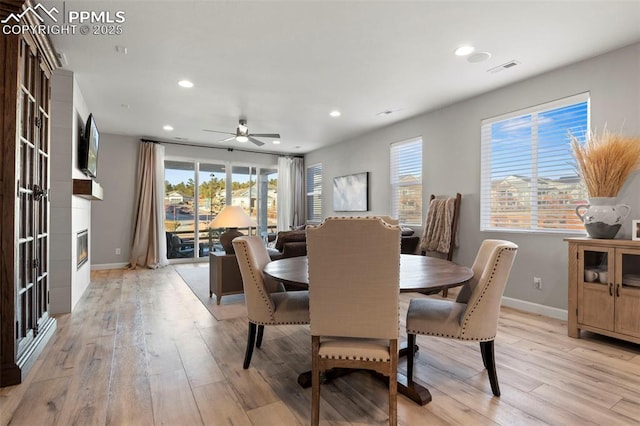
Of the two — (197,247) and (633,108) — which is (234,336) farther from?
(197,247)

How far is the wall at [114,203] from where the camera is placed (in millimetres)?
6188

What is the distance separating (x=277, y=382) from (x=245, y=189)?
5958 millimetres

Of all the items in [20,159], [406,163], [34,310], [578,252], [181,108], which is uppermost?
[181,108]

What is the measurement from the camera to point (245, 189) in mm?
7605

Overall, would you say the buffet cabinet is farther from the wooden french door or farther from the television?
the television

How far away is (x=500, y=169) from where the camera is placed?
3.90 metres

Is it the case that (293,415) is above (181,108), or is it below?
below

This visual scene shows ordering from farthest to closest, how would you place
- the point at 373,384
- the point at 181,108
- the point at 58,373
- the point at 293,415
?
1. the point at 181,108
2. the point at 58,373
3. the point at 373,384
4. the point at 293,415

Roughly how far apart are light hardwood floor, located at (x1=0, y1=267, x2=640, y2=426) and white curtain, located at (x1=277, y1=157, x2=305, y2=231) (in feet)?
15.8

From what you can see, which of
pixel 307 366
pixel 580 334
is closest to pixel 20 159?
pixel 307 366

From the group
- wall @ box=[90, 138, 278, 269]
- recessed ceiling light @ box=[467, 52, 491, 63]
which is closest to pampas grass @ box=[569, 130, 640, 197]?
recessed ceiling light @ box=[467, 52, 491, 63]

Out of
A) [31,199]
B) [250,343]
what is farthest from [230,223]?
[250,343]

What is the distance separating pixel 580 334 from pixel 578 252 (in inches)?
28.4

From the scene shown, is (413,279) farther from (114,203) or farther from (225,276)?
(114,203)
